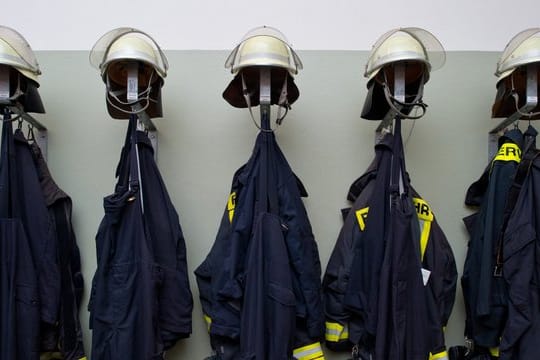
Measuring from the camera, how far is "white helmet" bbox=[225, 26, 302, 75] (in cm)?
149

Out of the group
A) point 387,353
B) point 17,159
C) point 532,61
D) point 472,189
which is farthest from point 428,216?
point 17,159

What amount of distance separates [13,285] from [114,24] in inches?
41.9

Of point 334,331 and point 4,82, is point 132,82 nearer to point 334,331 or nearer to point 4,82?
point 4,82

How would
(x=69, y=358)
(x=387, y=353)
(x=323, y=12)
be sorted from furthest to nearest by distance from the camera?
(x=323, y=12)
(x=69, y=358)
(x=387, y=353)

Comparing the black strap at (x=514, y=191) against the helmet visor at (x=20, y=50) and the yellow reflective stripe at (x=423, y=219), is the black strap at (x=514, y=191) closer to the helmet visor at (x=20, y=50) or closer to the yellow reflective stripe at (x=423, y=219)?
the yellow reflective stripe at (x=423, y=219)

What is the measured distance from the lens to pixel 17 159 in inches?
64.2

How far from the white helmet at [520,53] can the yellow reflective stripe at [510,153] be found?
0.24m

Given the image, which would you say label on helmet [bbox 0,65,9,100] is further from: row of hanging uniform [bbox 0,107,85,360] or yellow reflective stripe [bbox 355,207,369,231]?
yellow reflective stripe [bbox 355,207,369,231]

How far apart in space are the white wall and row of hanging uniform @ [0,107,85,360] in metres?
0.51

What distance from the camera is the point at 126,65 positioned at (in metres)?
1.60

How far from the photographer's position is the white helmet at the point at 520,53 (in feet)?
4.98

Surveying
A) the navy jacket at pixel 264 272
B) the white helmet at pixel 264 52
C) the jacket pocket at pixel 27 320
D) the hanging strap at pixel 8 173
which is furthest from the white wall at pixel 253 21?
the jacket pocket at pixel 27 320

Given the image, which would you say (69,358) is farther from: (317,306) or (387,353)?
(387,353)

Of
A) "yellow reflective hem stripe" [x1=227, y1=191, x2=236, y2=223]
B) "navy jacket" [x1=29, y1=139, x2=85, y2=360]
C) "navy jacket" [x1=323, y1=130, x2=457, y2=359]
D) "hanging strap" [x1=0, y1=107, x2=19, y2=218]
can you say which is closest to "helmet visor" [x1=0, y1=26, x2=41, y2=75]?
"hanging strap" [x1=0, y1=107, x2=19, y2=218]
